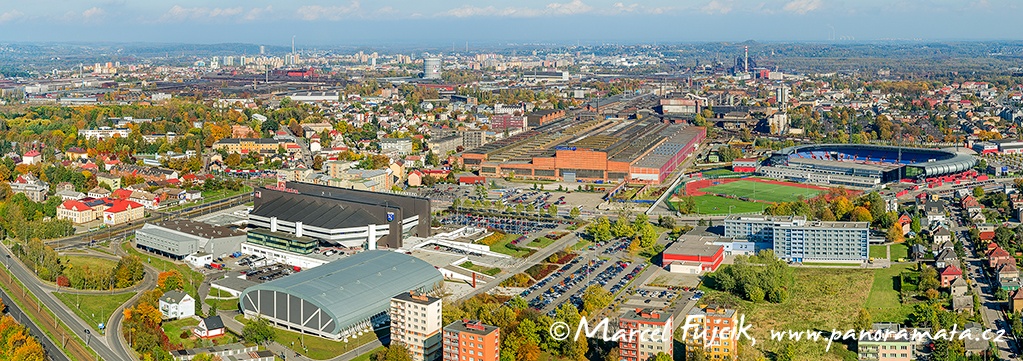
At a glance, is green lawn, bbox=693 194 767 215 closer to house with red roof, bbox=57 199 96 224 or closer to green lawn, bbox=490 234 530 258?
green lawn, bbox=490 234 530 258

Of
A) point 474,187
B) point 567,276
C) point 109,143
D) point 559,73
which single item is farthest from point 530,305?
point 559,73

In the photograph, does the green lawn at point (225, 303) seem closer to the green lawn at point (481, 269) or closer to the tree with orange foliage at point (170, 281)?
the tree with orange foliage at point (170, 281)

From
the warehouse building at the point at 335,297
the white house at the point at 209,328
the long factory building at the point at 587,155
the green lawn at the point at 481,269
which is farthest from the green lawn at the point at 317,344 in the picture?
the long factory building at the point at 587,155

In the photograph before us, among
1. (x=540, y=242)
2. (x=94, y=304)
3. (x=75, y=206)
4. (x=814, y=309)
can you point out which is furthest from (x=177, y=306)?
(x=814, y=309)

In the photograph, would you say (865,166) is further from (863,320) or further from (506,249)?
(863,320)

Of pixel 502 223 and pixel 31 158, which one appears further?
pixel 31 158

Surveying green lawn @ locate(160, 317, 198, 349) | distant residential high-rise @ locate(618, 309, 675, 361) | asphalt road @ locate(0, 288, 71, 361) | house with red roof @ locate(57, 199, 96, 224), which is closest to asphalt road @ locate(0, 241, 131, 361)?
asphalt road @ locate(0, 288, 71, 361)
